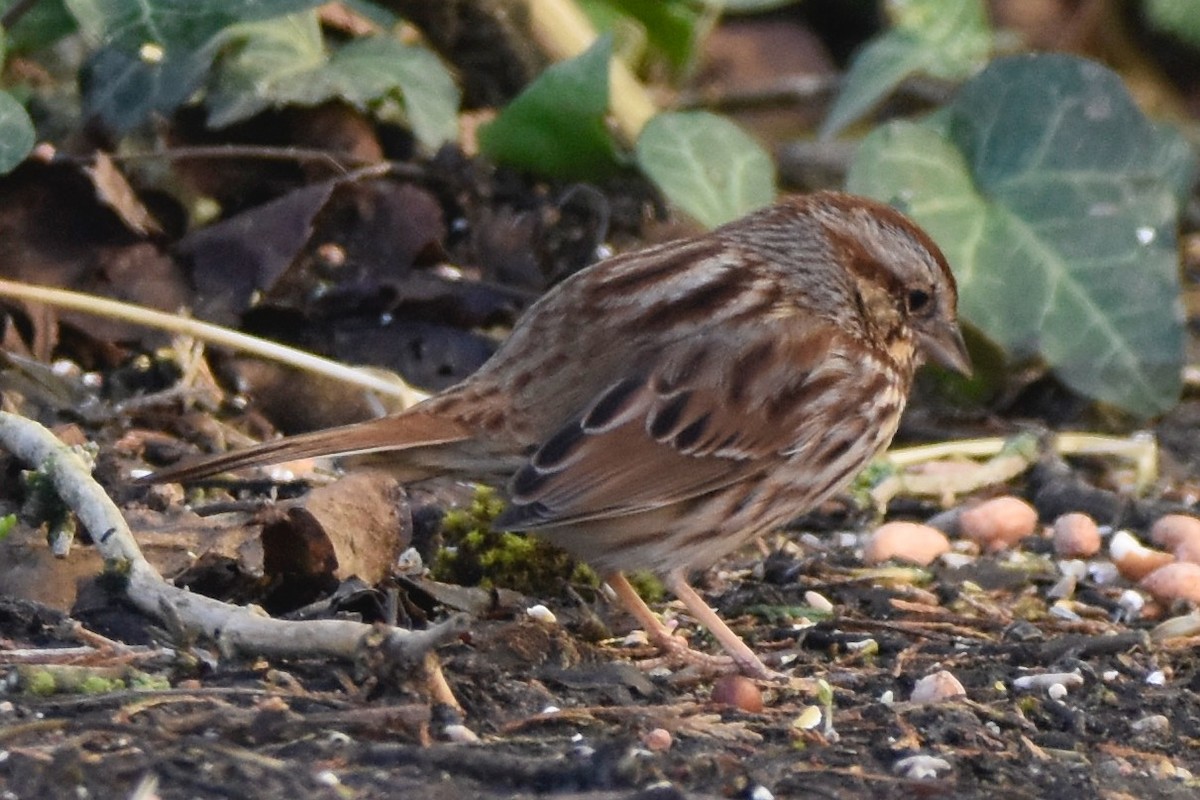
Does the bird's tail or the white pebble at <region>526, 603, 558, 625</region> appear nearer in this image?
the bird's tail

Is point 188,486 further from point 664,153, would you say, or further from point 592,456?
point 664,153

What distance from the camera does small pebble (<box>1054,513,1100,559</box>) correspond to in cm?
431

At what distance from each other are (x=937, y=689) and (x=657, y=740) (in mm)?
636

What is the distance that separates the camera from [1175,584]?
4.01 m

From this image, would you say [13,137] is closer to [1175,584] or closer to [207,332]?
[207,332]

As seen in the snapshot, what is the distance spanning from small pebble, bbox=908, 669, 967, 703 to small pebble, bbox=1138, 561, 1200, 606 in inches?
34.8

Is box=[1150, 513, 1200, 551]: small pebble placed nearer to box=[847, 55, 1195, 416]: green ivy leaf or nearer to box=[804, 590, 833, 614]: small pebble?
box=[847, 55, 1195, 416]: green ivy leaf

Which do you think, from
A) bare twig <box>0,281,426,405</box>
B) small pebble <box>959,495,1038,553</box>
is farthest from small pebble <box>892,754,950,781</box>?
bare twig <box>0,281,426,405</box>

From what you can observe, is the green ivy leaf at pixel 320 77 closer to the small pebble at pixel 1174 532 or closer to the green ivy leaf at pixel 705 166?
the green ivy leaf at pixel 705 166

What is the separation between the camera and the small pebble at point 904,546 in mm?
4188

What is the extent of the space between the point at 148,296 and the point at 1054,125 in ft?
8.36

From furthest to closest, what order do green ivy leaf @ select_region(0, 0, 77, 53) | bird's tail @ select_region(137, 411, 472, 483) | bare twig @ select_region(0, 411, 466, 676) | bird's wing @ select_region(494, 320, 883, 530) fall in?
green ivy leaf @ select_region(0, 0, 77, 53) < bird's wing @ select_region(494, 320, 883, 530) < bird's tail @ select_region(137, 411, 472, 483) < bare twig @ select_region(0, 411, 466, 676)

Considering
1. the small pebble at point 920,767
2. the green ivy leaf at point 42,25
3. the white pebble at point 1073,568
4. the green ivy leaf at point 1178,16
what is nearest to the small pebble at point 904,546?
the white pebble at point 1073,568

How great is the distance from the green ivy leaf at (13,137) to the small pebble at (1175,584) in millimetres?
2638
